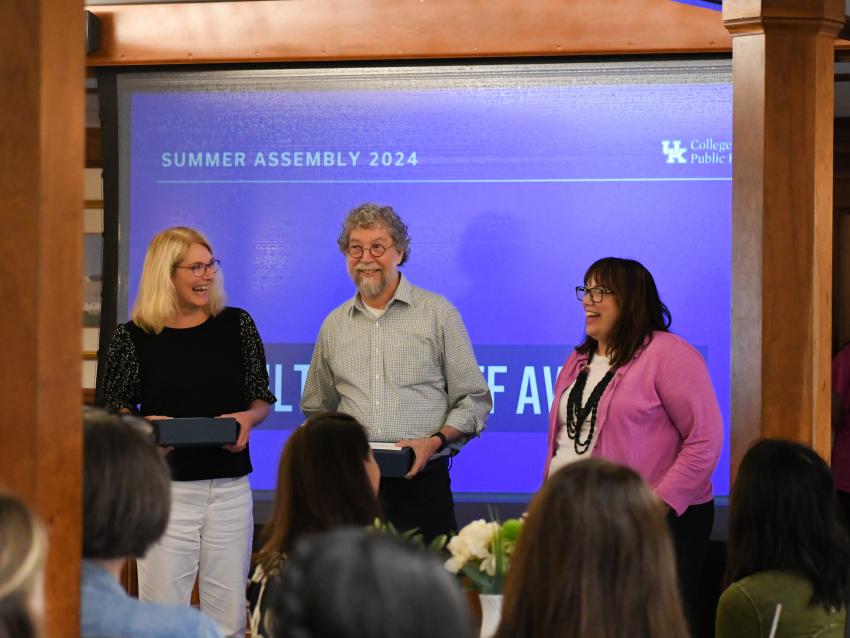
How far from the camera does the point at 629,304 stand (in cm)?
378

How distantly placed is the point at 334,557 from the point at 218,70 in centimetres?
474

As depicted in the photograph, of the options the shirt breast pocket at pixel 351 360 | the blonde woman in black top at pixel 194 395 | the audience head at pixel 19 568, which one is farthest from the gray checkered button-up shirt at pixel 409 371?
the audience head at pixel 19 568

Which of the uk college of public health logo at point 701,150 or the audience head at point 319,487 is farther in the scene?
the uk college of public health logo at point 701,150

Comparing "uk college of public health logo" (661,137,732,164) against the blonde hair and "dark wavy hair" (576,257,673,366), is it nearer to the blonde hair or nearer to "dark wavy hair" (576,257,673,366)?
"dark wavy hair" (576,257,673,366)

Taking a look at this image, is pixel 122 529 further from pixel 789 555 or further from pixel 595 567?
pixel 789 555

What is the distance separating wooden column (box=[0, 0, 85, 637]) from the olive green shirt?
4.07 feet

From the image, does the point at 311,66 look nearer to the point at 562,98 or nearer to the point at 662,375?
the point at 562,98

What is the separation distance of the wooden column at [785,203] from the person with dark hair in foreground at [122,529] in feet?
6.75

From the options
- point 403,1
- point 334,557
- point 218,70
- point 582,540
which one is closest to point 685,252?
point 403,1

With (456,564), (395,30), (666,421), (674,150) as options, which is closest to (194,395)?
(666,421)

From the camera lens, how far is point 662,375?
12.2 ft

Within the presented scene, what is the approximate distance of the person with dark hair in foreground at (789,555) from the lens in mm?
2453

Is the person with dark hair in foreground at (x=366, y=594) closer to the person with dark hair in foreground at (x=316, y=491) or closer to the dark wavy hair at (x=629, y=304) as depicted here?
the person with dark hair in foreground at (x=316, y=491)

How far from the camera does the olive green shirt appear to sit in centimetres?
244
